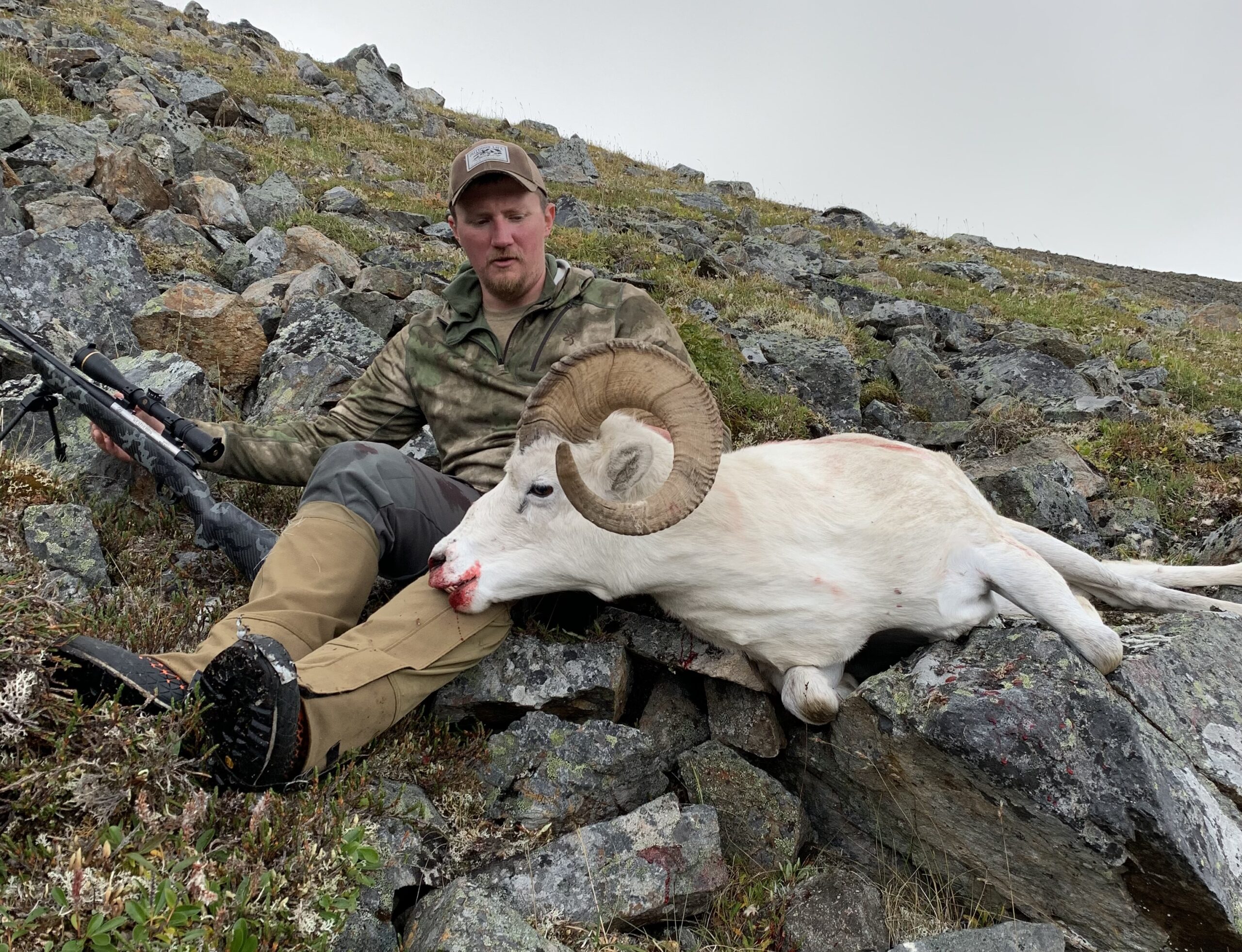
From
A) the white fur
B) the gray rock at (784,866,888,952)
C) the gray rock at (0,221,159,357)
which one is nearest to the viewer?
the gray rock at (784,866,888,952)

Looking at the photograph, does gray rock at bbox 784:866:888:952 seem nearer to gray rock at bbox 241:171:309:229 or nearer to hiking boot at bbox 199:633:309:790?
hiking boot at bbox 199:633:309:790

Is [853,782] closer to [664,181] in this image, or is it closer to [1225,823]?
[1225,823]

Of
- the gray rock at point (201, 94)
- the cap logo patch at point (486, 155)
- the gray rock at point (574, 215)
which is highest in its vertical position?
the gray rock at point (201, 94)

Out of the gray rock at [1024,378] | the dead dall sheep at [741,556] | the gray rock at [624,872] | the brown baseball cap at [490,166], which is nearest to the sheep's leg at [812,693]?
the dead dall sheep at [741,556]

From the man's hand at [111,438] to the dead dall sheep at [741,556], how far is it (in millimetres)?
2262

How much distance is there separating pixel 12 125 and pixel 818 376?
466 inches

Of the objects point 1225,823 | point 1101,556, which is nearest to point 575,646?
point 1225,823

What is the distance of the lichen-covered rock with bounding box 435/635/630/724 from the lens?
13.4 ft

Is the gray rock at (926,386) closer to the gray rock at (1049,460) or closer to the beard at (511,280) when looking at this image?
the gray rock at (1049,460)

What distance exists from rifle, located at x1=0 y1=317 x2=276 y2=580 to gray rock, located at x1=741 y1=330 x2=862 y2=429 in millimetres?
6060

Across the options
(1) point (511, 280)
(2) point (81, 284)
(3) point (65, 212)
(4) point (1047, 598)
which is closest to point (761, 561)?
(4) point (1047, 598)

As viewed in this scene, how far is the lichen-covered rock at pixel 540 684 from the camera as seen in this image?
4.09 m

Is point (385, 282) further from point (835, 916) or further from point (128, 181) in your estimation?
point (835, 916)

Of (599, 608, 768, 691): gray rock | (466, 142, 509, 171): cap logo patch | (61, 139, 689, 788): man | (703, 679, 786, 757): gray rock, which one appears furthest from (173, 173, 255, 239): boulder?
(703, 679, 786, 757): gray rock
